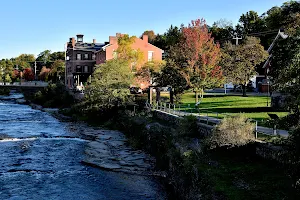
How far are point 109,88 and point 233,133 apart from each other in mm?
29448

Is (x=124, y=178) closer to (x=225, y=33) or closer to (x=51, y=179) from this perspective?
(x=51, y=179)

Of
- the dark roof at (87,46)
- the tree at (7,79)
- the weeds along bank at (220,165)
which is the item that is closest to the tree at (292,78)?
the weeds along bank at (220,165)

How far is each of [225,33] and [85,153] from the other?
3225 inches

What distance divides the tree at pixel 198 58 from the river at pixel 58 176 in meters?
13.4

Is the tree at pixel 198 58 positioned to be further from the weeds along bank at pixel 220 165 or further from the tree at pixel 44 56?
the tree at pixel 44 56

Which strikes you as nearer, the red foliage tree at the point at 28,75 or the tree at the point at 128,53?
the tree at the point at 128,53

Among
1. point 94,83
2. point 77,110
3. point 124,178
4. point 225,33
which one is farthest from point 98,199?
point 225,33

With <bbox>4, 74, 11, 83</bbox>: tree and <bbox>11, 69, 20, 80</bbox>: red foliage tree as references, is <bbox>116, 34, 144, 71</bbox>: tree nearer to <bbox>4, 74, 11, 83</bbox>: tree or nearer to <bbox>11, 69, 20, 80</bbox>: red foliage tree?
<bbox>4, 74, 11, 83</bbox>: tree

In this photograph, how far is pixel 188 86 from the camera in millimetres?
39594

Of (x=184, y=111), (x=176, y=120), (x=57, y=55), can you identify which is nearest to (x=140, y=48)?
(x=184, y=111)

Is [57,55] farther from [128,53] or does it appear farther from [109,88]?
[109,88]

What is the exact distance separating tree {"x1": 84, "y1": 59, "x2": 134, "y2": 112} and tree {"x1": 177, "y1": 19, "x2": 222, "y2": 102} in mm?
10375

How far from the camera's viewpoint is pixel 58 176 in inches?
905

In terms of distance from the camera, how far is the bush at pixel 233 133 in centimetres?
1900
